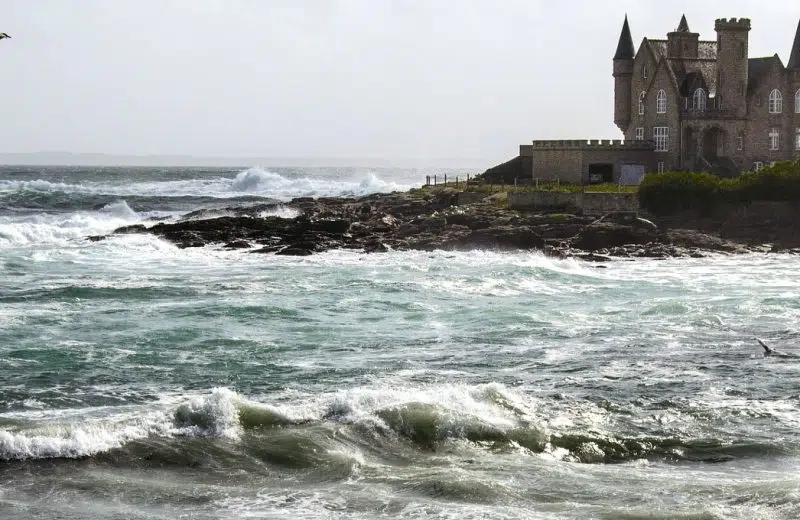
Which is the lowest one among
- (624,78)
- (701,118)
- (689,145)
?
(689,145)

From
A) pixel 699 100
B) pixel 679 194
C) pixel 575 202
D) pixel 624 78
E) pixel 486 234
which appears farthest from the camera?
pixel 624 78

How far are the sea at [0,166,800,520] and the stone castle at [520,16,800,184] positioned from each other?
25900mm

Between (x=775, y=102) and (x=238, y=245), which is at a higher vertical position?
(x=775, y=102)

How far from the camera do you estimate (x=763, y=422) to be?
1964 centimetres

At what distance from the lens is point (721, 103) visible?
6344 cm

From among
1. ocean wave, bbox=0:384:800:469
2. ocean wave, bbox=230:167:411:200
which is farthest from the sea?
ocean wave, bbox=230:167:411:200

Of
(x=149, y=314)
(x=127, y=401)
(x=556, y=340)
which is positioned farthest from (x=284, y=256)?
(x=127, y=401)

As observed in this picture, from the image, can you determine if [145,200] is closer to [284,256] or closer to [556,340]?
[284,256]

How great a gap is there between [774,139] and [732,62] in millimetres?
4590

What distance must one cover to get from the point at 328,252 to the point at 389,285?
10397mm

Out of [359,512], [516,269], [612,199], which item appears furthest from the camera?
[612,199]

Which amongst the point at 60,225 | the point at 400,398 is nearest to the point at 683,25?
the point at 60,225

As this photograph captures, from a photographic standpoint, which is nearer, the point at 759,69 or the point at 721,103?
the point at 721,103

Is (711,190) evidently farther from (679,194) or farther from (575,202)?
(575,202)
